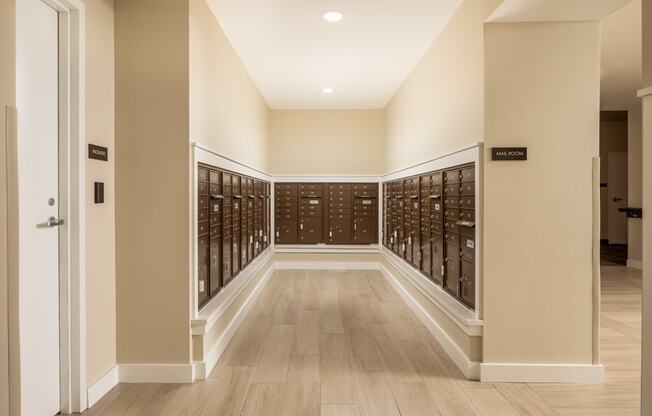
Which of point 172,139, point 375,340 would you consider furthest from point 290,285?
point 172,139

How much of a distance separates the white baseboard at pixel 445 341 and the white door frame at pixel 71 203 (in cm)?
239

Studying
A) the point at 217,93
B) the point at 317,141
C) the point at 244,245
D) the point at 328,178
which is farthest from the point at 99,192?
the point at 317,141

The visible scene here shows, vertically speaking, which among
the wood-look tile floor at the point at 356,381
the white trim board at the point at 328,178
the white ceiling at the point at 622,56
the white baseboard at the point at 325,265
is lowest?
the wood-look tile floor at the point at 356,381

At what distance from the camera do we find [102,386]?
2537 mm

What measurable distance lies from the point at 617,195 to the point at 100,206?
1106 cm

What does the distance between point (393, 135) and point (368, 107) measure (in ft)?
3.52

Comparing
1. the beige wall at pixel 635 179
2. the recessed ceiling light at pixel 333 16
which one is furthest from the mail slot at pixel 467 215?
the beige wall at pixel 635 179

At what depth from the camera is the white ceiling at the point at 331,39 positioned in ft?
10.8

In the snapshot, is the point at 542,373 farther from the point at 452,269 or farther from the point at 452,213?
the point at 452,213

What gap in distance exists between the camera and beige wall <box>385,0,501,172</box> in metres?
2.88

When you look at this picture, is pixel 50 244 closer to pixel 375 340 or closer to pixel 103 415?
pixel 103 415

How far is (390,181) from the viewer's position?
6.22 metres

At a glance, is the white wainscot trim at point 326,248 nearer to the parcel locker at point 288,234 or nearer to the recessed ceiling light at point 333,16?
the parcel locker at point 288,234

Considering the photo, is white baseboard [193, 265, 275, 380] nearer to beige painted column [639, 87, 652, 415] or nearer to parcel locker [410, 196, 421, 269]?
parcel locker [410, 196, 421, 269]
